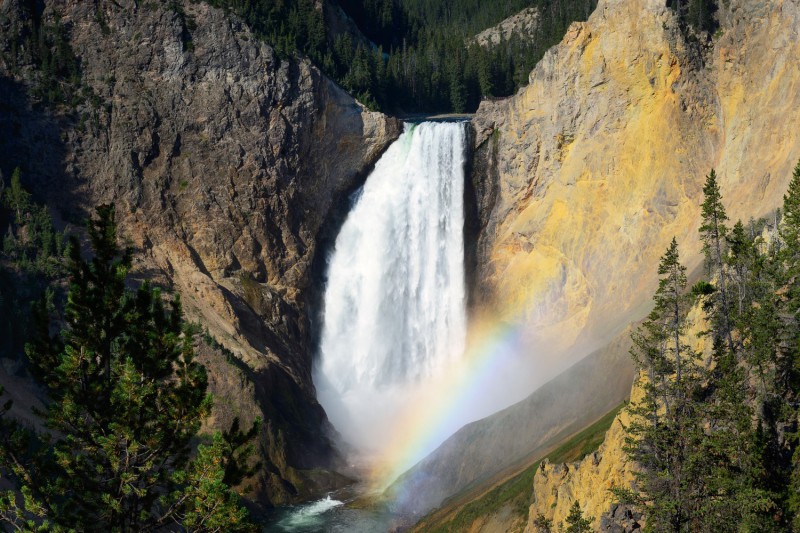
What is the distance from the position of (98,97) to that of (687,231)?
52.4 metres

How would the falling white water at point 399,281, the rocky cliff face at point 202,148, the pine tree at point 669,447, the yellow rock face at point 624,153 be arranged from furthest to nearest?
the falling white water at point 399,281, the rocky cliff face at point 202,148, the yellow rock face at point 624,153, the pine tree at point 669,447

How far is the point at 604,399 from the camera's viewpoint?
45.9m

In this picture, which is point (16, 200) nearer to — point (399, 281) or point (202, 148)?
point (202, 148)

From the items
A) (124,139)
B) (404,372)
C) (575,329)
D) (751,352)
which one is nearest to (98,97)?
(124,139)

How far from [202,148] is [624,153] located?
37.9 m

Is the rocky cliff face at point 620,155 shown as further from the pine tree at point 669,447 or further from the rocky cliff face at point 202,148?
the pine tree at point 669,447

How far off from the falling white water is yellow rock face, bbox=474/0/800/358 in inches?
176

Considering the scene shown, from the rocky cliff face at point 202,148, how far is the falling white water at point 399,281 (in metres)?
2.96

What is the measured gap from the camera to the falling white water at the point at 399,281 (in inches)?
2864

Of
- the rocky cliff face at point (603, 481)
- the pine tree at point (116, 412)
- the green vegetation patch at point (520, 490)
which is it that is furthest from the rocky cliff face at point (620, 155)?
the pine tree at point (116, 412)

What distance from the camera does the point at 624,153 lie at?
61500 mm

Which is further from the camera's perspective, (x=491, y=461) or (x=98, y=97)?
(x=98, y=97)

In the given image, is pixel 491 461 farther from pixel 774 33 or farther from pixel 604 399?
pixel 774 33

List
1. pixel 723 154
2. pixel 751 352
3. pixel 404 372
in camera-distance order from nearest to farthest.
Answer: pixel 751 352 → pixel 723 154 → pixel 404 372
